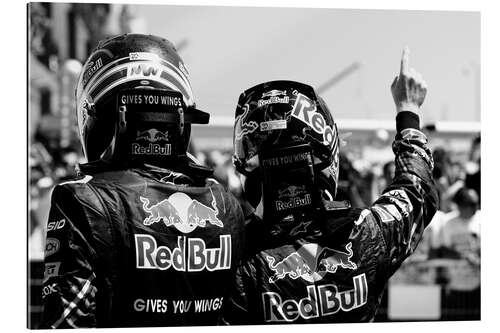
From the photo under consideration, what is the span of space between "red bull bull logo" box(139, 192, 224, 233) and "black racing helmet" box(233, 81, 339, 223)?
45cm

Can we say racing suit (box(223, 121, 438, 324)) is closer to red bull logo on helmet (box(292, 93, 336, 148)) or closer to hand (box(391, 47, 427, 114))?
red bull logo on helmet (box(292, 93, 336, 148))

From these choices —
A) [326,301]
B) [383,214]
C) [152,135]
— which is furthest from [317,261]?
[152,135]

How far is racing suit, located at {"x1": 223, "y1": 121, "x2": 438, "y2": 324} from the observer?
3354mm

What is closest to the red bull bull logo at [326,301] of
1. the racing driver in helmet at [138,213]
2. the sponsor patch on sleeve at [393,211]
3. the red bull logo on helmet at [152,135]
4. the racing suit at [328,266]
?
the racing suit at [328,266]

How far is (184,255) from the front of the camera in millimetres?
3004

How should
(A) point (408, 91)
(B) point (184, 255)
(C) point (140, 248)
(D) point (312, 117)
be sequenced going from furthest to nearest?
(A) point (408, 91), (D) point (312, 117), (B) point (184, 255), (C) point (140, 248)

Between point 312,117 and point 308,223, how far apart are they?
411 mm

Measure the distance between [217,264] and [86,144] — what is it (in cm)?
62

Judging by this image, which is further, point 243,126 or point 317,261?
point 243,126

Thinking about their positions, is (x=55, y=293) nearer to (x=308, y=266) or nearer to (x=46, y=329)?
(x=46, y=329)

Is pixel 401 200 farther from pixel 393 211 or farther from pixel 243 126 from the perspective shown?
pixel 243 126

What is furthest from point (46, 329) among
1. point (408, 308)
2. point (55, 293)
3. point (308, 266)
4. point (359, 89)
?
point (408, 308)

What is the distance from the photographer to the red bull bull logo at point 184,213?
3000 millimetres

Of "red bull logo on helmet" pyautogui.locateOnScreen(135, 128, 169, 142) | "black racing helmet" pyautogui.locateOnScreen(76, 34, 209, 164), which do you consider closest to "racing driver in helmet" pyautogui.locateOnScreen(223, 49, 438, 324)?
"black racing helmet" pyautogui.locateOnScreen(76, 34, 209, 164)
